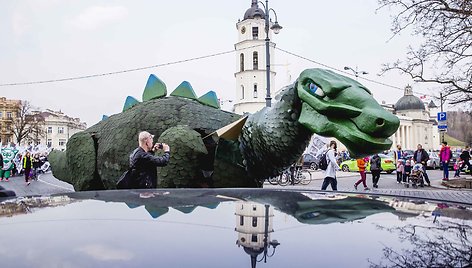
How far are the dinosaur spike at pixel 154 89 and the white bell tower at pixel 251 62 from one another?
58.3 meters

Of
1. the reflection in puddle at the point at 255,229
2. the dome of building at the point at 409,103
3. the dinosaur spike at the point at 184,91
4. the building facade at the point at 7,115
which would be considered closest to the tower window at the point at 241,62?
the building facade at the point at 7,115

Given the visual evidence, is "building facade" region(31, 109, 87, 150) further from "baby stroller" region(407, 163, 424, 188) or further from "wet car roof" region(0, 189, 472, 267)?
"wet car roof" region(0, 189, 472, 267)

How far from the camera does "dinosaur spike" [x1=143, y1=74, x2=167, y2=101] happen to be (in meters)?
7.32

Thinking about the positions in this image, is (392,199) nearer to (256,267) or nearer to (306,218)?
(306,218)

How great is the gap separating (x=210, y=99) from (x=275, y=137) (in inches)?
115

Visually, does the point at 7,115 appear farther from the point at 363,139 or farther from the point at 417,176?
the point at 363,139

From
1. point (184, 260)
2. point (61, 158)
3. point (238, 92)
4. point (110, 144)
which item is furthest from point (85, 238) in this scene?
point (238, 92)

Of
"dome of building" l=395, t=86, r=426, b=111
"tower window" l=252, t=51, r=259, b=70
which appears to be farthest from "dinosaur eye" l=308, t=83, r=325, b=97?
"dome of building" l=395, t=86, r=426, b=111

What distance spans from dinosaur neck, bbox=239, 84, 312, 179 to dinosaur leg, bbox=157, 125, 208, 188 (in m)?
0.62

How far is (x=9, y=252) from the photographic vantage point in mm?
1171

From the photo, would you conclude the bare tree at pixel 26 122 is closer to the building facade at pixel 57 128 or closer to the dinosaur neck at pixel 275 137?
the building facade at pixel 57 128

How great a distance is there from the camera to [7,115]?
71312 millimetres

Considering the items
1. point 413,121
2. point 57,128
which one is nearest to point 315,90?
point 57,128

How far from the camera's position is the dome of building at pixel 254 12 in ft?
212
